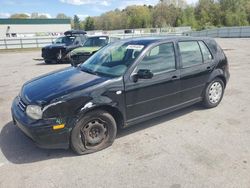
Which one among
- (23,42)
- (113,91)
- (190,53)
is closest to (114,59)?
(113,91)

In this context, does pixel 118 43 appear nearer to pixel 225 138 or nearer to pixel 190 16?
pixel 225 138

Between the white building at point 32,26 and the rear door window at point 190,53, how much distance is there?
4707 centimetres

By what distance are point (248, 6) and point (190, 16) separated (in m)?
16.8

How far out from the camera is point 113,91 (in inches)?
149

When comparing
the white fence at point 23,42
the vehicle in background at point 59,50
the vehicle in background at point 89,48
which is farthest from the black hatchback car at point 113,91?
the white fence at point 23,42

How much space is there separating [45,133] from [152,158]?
154cm

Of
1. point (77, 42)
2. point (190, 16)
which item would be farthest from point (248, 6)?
point (77, 42)

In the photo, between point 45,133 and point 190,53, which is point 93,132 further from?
point 190,53

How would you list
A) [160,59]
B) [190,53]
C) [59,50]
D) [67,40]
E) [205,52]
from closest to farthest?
[160,59] → [190,53] → [205,52] → [59,50] → [67,40]

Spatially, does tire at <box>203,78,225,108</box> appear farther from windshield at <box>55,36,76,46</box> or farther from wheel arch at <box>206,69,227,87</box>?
windshield at <box>55,36,76,46</box>

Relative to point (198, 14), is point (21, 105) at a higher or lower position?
lower

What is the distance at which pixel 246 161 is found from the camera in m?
3.39

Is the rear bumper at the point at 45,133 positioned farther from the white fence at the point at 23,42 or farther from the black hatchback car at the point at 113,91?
the white fence at the point at 23,42

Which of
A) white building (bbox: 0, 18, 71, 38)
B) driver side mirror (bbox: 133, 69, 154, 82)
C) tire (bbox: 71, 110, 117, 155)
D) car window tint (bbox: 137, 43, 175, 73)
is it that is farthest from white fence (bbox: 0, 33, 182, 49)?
tire (bbox: 71, 110, 117, 155)
